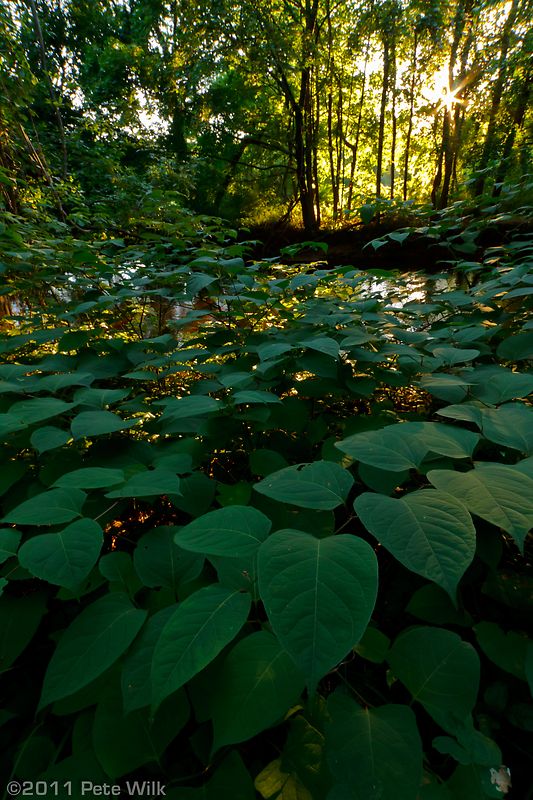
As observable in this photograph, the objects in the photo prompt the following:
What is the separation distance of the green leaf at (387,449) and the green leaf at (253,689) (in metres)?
0.26

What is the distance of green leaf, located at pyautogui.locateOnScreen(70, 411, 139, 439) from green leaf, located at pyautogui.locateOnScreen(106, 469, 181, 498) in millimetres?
122

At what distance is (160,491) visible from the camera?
49 centimetres

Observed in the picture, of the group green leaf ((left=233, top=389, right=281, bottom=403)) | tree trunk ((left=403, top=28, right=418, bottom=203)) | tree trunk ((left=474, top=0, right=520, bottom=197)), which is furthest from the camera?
tree trunk ((left=403, top=28, right=418, bottom=203))

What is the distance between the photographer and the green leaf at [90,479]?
0.50 m

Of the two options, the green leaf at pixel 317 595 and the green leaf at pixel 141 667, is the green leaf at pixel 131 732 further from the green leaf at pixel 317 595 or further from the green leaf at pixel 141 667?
the green leaf at pixel 317 595

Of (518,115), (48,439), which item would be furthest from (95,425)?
(518,115)

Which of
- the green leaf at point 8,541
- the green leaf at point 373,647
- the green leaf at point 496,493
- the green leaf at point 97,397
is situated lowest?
the green leaf at point 373,647

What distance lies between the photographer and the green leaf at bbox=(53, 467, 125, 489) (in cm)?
50

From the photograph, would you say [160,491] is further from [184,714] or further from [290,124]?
[290,124]

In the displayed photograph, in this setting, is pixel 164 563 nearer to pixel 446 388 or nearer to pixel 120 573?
pixel 120 573

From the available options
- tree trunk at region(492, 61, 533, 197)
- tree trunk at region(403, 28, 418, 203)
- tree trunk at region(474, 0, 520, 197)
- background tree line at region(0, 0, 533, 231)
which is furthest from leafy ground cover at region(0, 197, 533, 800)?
tree trunk at region(403, 28, 418, 203)

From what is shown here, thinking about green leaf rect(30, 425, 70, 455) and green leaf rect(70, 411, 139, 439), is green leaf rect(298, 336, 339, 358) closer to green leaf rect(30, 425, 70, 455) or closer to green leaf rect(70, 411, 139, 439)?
green leaf rect(70, 411, 139, 439)

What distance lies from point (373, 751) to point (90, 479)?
0.48 meters

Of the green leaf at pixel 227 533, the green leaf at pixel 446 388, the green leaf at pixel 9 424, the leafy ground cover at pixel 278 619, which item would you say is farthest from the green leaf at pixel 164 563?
the green leaf at pixel 446 388
